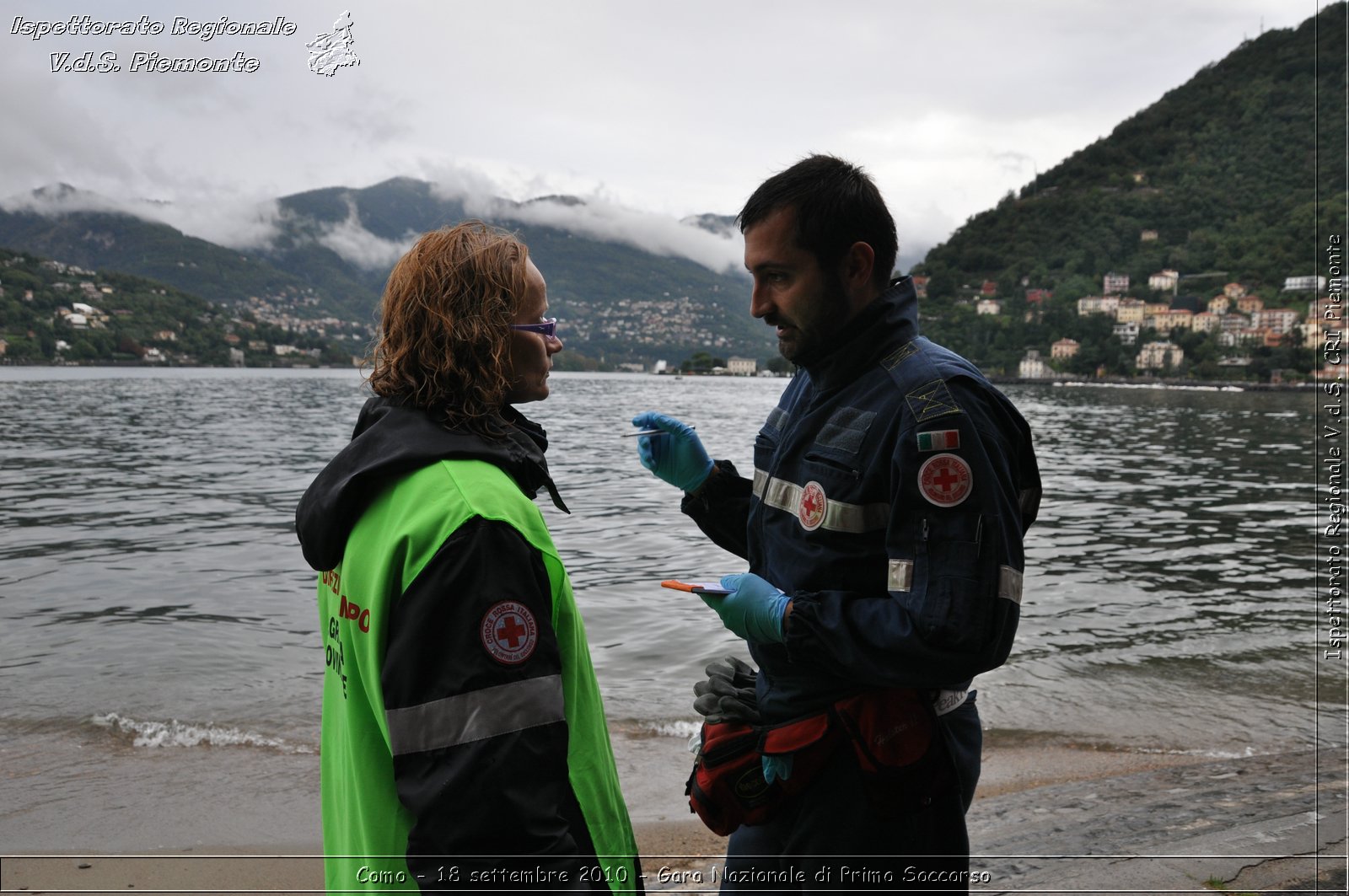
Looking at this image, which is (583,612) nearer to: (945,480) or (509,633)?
(945,480)

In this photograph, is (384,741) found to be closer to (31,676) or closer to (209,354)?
(31,676)

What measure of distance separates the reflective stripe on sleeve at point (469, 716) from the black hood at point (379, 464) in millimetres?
309

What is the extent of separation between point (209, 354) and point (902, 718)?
10307 cm

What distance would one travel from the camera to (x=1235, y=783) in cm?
438

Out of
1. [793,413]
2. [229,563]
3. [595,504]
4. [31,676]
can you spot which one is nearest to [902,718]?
[793,413]

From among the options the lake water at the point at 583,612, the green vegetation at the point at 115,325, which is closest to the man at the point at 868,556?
the lake water at the point at 583,612

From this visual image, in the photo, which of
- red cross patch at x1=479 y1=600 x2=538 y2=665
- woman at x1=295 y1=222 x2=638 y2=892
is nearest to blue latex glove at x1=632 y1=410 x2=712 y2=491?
woman at x1=295 y1=222 x2=638 y2=892

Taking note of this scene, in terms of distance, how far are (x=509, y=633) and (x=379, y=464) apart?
0.33 m

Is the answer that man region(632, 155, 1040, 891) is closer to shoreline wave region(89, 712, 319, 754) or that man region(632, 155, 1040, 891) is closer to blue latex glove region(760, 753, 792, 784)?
blue latex glove region(760, 753, 792, 784)

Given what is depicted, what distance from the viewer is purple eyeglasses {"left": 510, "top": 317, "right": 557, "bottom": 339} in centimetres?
162

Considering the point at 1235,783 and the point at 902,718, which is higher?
the point at 902,718

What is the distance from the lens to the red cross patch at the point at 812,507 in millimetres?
1722

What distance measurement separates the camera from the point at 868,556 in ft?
5.56

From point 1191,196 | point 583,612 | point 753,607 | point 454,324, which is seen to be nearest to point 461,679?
point 454,324
